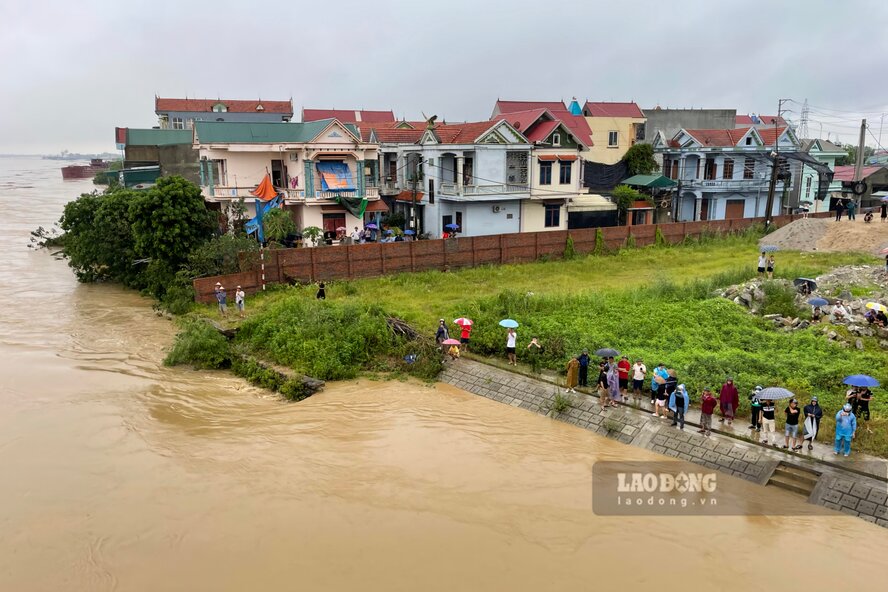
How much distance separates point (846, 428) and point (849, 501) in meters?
1.47

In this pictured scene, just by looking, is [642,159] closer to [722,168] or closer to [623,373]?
[722,168]

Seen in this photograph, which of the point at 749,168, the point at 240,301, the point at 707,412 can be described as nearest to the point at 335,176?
the point at 240,301

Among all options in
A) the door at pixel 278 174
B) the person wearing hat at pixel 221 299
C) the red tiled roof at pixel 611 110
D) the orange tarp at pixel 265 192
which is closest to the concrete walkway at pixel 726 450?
the person wearing hat at pixel 221 299

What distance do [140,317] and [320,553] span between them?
1844 centimetres

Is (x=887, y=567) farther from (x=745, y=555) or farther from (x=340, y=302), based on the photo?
(x=340, y=302)

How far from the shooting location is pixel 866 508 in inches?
476

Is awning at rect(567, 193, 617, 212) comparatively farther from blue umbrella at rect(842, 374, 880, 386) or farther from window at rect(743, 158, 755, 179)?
blue umbrella at rect(842, 374, 880, 386)

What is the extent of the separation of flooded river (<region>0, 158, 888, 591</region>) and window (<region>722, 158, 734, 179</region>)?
110 ft

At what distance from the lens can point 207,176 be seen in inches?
1388

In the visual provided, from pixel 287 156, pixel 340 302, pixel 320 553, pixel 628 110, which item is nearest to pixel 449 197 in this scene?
pixel 287 156

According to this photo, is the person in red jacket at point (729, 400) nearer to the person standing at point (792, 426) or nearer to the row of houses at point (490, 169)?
the person standing at point (792, 426)

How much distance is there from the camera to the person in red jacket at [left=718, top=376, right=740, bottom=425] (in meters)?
14.8

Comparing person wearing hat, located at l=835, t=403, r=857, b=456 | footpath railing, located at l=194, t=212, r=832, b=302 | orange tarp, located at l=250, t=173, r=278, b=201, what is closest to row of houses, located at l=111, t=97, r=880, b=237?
orange tarp, located at l=250, t=173, r=278, b=201

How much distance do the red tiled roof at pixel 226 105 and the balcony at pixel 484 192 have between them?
46.3 meters
